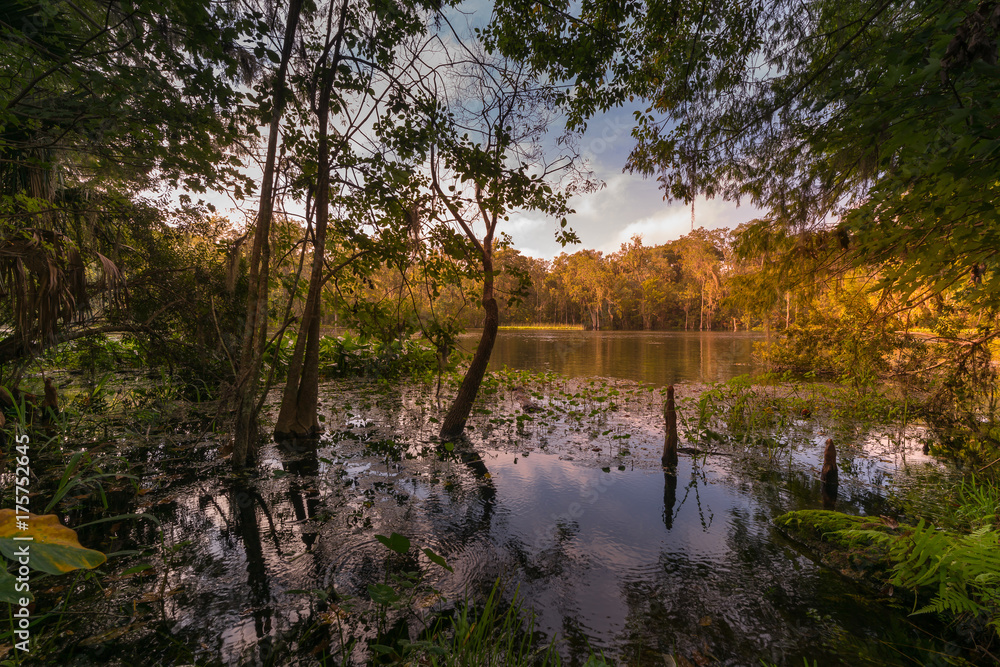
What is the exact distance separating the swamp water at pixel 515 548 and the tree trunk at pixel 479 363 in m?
0.47

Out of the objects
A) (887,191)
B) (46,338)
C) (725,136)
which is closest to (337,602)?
(46,338)

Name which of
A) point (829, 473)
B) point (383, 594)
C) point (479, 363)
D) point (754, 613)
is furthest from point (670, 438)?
point (383, 594)

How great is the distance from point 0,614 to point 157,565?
48.6 inches

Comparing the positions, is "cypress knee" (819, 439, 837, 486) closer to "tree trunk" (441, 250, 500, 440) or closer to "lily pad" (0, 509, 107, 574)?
"tree trunk" (441, 250, 500, 440)

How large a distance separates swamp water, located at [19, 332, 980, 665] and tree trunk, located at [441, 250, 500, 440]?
47 cm

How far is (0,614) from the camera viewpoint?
250 centimetres

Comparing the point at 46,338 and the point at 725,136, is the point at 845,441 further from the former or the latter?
the point at 46,338

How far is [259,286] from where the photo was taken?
18.5 feet

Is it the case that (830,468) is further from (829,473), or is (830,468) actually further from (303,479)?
(303,479)

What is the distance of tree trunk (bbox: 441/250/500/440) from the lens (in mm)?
7395

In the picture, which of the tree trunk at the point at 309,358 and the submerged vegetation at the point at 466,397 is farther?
the tree trunk at the point at 309,358

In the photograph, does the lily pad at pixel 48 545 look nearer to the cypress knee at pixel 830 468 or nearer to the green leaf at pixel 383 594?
the green leaf at pixel 383 594

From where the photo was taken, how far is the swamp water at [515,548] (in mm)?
3031

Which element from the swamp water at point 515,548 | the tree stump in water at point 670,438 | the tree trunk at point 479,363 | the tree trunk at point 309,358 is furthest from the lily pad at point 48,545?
the tree stump in water at point 670,438
